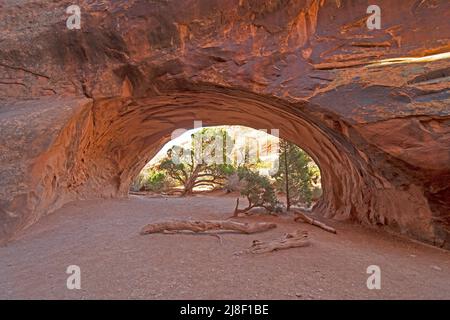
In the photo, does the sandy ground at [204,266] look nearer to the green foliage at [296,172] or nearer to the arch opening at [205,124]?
the arch opening at [205,124]

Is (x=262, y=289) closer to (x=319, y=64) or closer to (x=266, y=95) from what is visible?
(x=266, y=95)

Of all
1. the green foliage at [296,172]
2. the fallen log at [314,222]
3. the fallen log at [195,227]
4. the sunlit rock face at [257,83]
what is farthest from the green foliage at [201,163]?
the fallen log at [195,227]

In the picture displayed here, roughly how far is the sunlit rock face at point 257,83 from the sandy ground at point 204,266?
0.97 metres

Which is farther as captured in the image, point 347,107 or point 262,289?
point 347,107

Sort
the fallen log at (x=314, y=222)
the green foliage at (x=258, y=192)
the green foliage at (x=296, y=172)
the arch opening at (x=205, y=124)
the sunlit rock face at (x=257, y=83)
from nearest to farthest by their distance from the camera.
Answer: the sunlit rock face at (x=257, y=83), the arch opening at (x=205, y=124), the fallen log at (x=314, y=222), the green foliage at (x=258, y=192), the green foliage at (x=296, y=172)

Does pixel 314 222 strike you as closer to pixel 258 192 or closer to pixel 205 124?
pixel 258 192

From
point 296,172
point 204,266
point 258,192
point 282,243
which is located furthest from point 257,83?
point 296,172

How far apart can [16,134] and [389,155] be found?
6.70 metres

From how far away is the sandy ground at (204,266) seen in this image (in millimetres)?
2865

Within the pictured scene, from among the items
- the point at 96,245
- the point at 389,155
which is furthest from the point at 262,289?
the point at 389,155

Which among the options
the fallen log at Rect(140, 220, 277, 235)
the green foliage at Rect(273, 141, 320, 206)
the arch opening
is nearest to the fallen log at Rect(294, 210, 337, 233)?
the arch opening

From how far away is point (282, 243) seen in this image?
4176mm

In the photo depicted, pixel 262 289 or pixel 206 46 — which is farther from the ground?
pixel 206 46

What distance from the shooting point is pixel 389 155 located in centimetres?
488
